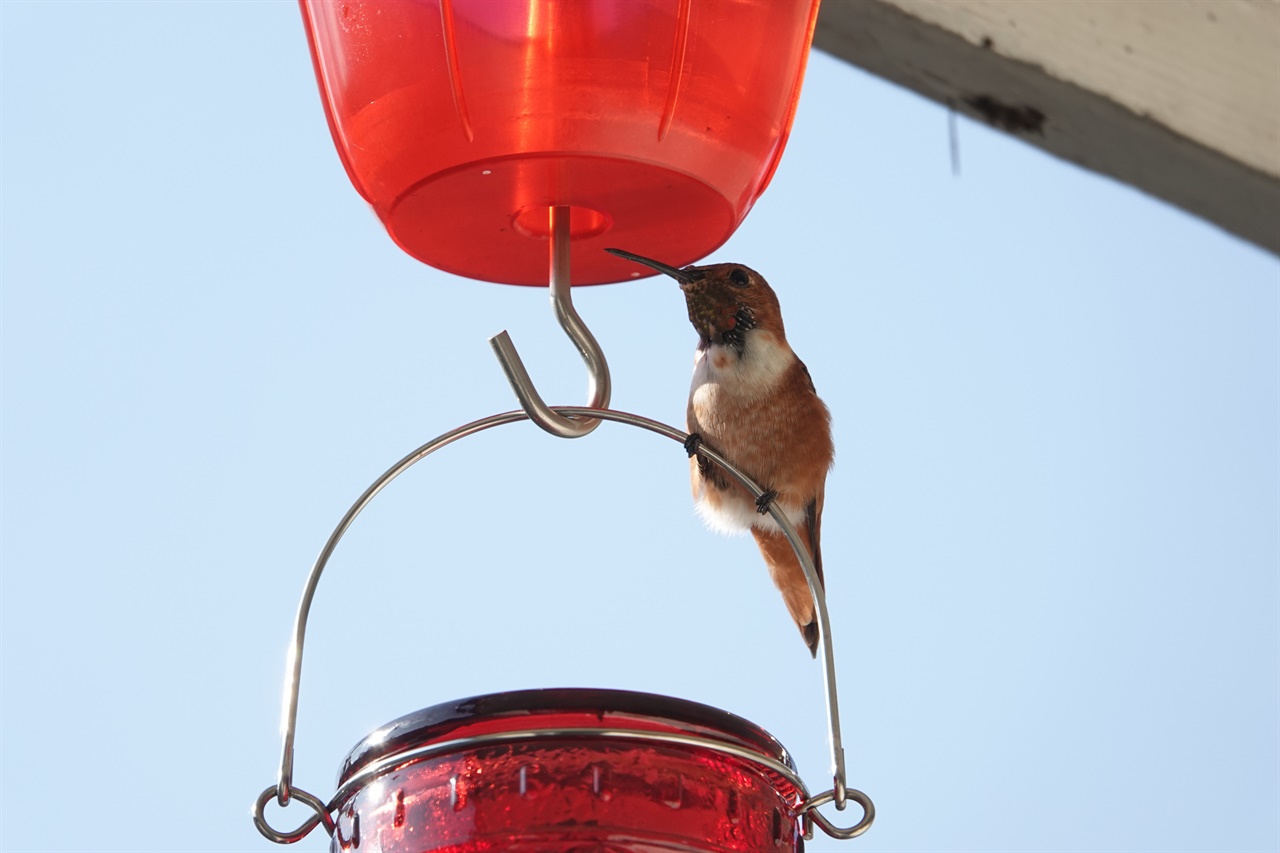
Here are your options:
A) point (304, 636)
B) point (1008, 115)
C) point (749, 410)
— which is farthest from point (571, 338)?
point (1008, 115)

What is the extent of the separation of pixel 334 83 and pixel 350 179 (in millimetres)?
83

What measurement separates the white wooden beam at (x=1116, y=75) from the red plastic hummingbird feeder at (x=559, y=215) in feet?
1.98

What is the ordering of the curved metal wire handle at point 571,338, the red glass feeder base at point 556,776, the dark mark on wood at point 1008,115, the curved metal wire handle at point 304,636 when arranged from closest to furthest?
the red glass feeder base at point 556,776
the curved metal wire handle at point 304,636
the curved metal wire handle at point 571,338
the dark mark on wood at point 1008,115

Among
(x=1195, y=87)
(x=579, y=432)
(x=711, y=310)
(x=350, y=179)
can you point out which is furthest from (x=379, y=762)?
(x=1195, y=87)

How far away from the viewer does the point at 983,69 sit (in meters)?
2.15

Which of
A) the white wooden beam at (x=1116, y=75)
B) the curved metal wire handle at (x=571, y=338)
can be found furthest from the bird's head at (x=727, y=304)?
the curved metal wire handle at (x=571, y=338)

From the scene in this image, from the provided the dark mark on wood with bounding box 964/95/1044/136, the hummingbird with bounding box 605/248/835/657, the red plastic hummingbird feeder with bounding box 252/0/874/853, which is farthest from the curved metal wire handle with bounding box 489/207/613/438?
the dark mark on wood with bounding box 964/95/1044/136

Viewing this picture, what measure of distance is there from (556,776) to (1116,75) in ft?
4.80

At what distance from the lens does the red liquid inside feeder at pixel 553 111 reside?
1.32m

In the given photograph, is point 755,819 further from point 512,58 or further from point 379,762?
point 512,58

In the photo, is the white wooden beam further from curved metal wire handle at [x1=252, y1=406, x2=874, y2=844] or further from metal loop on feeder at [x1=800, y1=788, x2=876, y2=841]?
metal loop on feeder at [x1=800, y1=788, x2=876, y2=841]

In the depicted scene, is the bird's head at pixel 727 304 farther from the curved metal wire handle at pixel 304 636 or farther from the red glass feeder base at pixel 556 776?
the red glass feeder base at pixel 556 776

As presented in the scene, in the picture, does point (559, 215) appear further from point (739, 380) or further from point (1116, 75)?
point (1116, 75)

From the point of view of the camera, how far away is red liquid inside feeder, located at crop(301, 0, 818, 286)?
1319mm
